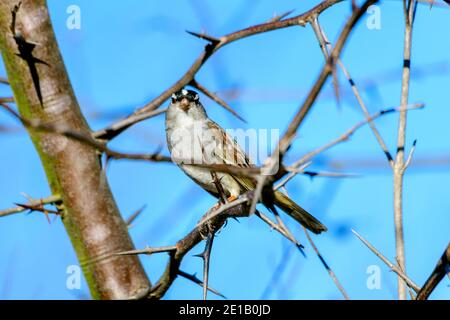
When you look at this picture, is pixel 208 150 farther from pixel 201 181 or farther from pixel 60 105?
pixel 60 105

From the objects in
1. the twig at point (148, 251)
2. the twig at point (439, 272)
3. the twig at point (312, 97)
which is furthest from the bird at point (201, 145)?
the twig at point (312, 97)

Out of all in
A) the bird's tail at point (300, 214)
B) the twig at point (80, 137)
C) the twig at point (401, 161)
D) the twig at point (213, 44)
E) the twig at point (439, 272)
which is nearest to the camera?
the twig at point (80, 137)

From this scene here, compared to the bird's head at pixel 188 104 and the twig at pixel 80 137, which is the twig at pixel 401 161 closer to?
the twig at pixel 80 137

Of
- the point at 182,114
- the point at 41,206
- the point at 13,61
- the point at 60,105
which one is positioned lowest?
the point at 41,206

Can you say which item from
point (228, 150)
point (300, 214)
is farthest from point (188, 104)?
point (300, 214)

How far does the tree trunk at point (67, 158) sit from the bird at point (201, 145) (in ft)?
6.19

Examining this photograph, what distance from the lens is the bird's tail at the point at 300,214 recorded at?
533cm

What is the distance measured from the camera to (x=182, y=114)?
6.97 metres

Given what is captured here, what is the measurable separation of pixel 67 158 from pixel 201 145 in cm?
259

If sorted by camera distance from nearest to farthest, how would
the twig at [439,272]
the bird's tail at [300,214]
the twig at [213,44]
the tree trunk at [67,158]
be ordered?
the twig at [439,272] → the twig at [213,44] → the tree trunk at [67,158] → the bird's tail at [300,214]

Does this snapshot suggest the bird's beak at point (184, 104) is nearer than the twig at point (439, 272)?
No

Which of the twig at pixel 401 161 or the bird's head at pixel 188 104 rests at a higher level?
the bird's head at pixel 188 104
